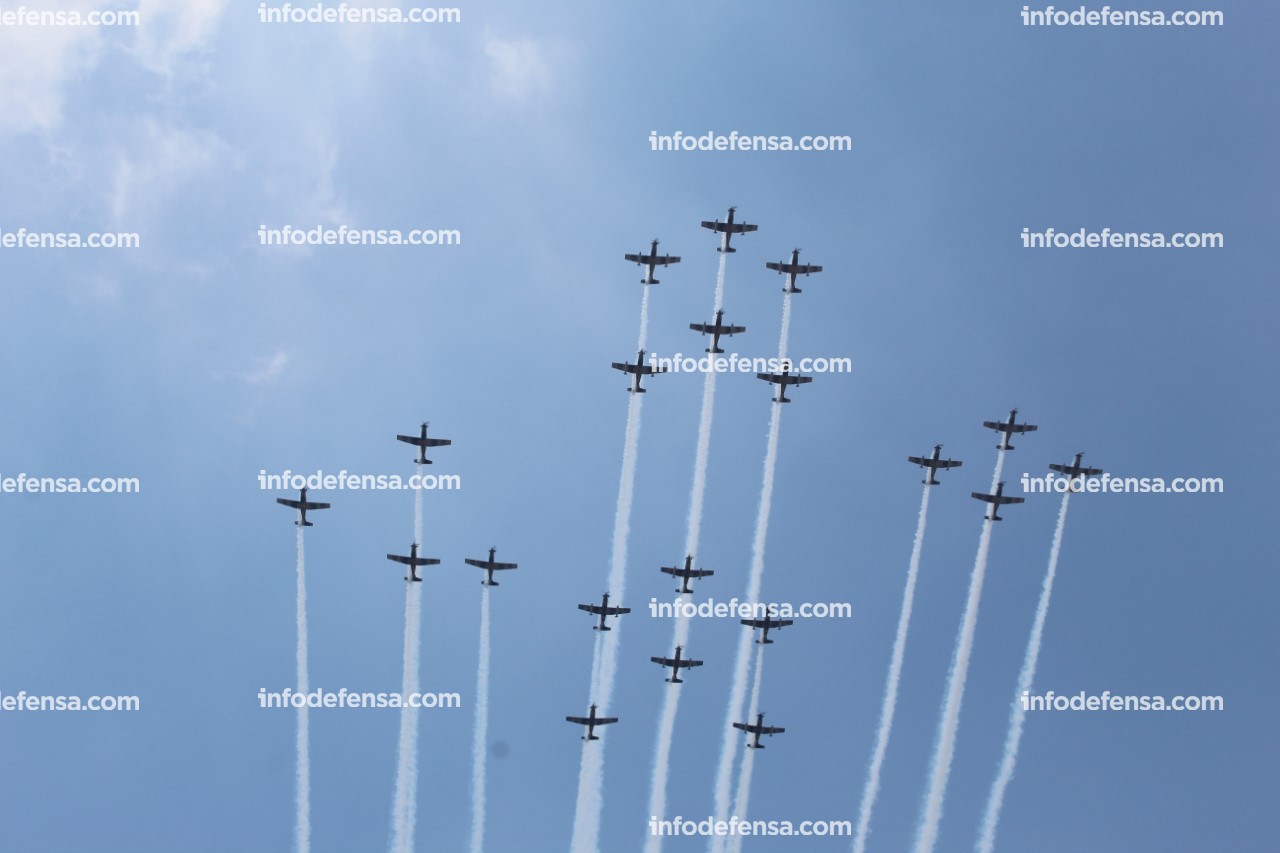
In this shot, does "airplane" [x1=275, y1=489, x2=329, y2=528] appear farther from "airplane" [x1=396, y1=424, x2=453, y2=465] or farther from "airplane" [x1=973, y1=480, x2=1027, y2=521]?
"airplane" [x1=973, y1=480, x2=1027, y2=521]

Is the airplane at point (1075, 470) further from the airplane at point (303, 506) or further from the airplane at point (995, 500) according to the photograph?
the airplane at point (303, 506)

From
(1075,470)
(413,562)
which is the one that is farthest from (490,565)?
(1075,470)

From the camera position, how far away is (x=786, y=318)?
12419cm

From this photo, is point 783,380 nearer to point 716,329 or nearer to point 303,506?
point 716,329

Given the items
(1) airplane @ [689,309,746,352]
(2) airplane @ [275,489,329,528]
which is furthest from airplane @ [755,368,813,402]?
(2) airplane @ [275,489,329,528]

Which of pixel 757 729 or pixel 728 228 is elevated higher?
pixel 728 228

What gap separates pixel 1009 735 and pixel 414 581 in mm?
49562

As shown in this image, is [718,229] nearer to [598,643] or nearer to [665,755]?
[598,643]

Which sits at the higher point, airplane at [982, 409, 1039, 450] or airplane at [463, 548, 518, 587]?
airplane at [982, 409, 1039, 450]

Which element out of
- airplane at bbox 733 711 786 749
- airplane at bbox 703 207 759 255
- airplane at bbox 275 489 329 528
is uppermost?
airplane at bbox 703 207 759 255

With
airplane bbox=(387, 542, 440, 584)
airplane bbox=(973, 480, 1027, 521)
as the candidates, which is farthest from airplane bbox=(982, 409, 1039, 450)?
airplane bbox=(387, 542, 440, 584)

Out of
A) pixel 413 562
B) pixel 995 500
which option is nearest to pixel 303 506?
pixel 413 562

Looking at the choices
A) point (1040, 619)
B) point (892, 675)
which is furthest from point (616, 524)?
point (1040, 619)

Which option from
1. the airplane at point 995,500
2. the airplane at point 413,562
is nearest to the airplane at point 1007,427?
the airplane at point 995,500
